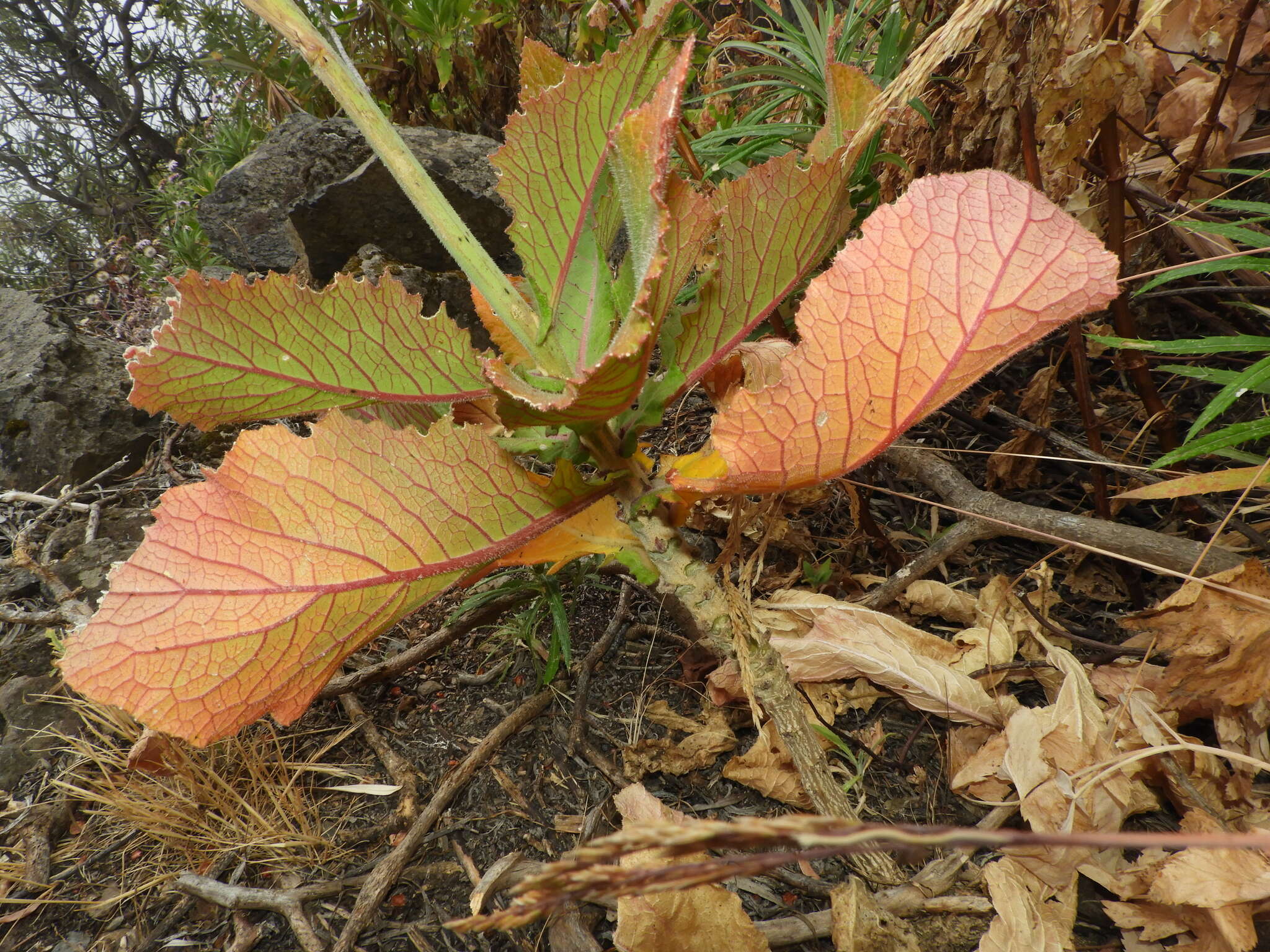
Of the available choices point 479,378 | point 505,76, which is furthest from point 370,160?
point 479,378

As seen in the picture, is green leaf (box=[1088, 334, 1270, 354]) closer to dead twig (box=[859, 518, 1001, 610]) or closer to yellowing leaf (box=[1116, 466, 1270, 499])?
yellowing leaf (box=[1116, 466, 1270, 499])

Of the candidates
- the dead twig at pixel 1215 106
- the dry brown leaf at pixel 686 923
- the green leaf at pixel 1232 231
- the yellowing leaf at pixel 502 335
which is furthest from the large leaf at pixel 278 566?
the dead twig at pixel 1215 106

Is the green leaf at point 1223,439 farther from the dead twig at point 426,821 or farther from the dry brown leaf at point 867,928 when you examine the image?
the dead twig at point 426,821

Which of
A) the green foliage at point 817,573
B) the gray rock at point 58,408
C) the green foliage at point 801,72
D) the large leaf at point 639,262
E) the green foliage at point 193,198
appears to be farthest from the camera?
the green foliage at point 193,198

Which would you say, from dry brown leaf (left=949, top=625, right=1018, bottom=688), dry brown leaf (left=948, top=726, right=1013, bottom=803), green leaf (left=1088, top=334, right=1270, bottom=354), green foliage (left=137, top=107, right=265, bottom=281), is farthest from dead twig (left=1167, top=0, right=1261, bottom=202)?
green foliage (left=137, top=107, right=265, bottom=281)

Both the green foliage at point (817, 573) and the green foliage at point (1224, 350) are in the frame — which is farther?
the green foliage at point (817, 573)

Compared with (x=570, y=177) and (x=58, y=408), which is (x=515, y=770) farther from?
(x=58, y=408)
